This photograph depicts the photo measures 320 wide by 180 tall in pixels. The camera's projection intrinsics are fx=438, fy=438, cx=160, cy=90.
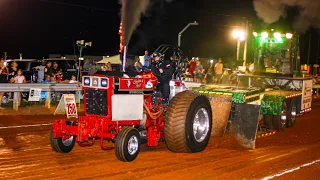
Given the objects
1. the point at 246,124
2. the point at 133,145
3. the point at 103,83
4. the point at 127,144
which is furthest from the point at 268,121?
the point at 103,83

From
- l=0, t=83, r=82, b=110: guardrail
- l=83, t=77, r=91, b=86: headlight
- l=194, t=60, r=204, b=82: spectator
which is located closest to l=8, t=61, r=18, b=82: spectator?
l=0, t=83, r=82, b=110: guardrail

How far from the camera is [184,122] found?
8258 mm

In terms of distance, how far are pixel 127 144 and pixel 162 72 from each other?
2215 millimetres

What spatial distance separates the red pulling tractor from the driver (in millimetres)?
539

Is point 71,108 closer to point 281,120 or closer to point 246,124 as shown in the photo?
point 246,124

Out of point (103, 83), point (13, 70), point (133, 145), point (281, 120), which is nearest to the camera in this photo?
point (103, 83)

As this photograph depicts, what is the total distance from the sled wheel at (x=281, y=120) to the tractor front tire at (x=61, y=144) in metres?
6.34

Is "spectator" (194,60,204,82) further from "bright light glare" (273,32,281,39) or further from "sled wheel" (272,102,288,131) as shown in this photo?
"sled wheel" (272,102,288,131)

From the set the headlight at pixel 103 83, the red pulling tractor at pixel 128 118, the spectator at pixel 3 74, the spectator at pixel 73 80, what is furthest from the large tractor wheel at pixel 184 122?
the spectator at pixel 73 80

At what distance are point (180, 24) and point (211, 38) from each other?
1263 cm

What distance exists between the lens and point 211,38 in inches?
2077

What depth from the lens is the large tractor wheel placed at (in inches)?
324

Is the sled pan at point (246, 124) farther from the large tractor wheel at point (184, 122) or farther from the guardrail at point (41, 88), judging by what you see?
the guardrail at point (41, 88)

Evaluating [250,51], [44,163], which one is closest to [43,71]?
[250,51]
